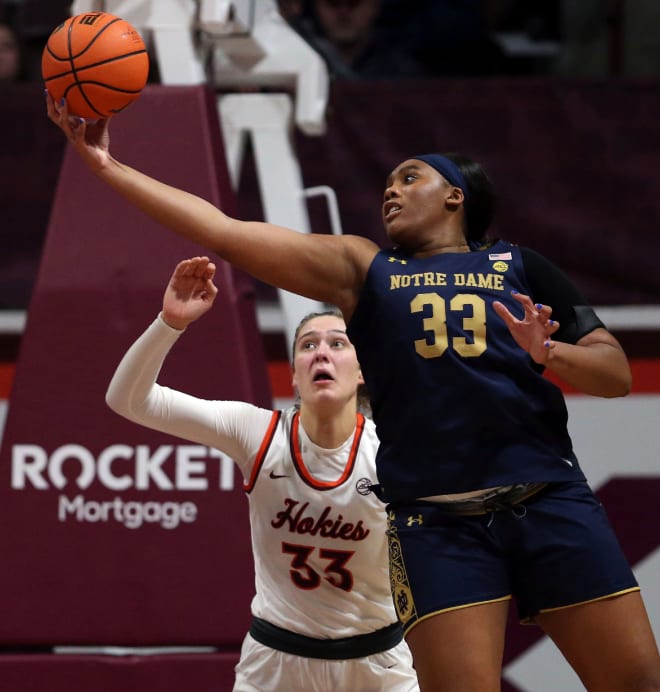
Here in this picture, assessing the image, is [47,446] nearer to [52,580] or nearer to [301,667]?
[52,580]

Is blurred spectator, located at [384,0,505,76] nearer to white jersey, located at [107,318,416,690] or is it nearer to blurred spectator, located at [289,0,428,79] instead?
blurred spectator, located at [289,0,428,79]

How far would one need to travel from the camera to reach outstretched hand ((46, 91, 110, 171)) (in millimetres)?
2998

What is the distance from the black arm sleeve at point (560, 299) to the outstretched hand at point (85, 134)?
104 centimetres

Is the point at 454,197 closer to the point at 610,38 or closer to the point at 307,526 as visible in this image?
the point at 307,526

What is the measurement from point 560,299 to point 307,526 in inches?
45.8

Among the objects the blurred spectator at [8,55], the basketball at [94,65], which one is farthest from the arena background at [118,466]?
the blurred spectator at [8,55]

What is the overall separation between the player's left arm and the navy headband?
0.77 feet

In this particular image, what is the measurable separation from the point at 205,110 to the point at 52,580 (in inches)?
67.8

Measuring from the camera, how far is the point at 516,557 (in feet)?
9.57

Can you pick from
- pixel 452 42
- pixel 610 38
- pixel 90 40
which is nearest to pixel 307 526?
pixel 90 40

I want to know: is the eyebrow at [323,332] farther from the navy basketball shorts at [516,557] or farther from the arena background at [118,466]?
the navy basketball shorts at [516,557]

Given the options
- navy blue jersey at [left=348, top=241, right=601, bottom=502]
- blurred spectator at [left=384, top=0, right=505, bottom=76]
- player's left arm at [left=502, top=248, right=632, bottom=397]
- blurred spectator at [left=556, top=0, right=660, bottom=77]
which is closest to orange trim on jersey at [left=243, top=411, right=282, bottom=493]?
navy blue jersey at [left=348, top=241, right=601, bottom=502]

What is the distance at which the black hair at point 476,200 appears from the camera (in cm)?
322

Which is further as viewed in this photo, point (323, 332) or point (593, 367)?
point (323, 332)
